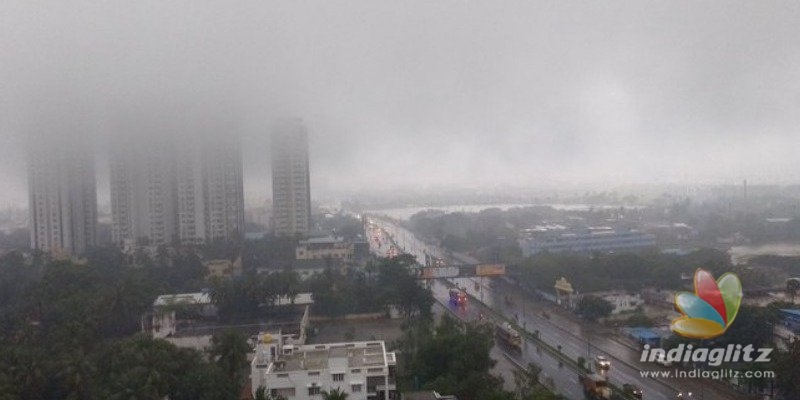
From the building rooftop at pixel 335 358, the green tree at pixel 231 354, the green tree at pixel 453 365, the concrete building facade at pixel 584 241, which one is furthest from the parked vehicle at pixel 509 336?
the concrete building facade at pixel 584 241

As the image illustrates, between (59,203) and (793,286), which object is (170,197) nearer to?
(59,203)

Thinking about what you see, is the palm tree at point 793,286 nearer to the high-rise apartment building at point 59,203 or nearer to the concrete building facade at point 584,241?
the concrete building facade at point 584,241

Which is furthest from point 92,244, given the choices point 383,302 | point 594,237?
point 594,237

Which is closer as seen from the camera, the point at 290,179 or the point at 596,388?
the point at 596,388

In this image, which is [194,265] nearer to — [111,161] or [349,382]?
[111,161]

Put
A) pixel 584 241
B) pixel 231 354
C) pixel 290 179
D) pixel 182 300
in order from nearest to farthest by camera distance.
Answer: pixel 231 354, pixel 182 300, pixel 584 241, pixel 290 179

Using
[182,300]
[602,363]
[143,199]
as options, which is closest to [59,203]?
[143,199]
